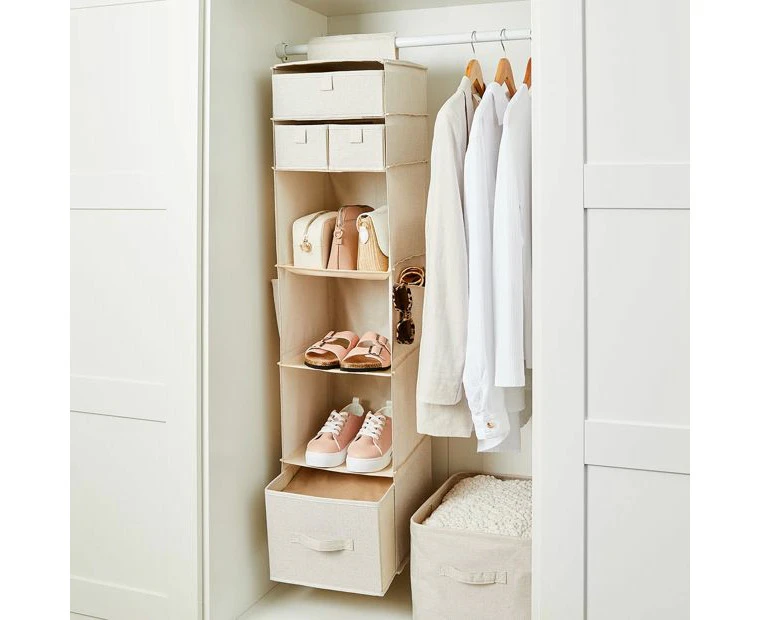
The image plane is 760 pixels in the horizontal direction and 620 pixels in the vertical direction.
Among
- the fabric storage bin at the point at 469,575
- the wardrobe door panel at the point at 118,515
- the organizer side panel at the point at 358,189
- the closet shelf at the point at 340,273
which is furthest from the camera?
the organizer side panel at the point at 358,189

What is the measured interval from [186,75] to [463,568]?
1477 mm

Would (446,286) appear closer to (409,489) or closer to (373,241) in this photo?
(373,241)

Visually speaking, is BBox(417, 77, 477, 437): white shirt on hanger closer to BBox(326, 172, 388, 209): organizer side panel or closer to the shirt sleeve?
the shirt sleeve

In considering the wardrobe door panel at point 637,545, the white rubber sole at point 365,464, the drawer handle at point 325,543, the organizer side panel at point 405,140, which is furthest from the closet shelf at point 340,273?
the wardrobe door panel at point 637,545

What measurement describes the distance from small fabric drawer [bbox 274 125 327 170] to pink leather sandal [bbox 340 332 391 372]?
0.54 metres

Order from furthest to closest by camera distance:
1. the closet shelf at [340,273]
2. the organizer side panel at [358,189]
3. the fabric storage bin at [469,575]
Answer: the organizer side panel at [358,189], the closet shelf at [340,273], the fabric storage bin at [469,575]

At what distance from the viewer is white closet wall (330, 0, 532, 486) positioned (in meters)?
2.44

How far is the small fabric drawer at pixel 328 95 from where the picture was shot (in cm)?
217

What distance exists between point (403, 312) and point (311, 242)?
34 centimetres

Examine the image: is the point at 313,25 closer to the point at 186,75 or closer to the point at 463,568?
the point at 186,75

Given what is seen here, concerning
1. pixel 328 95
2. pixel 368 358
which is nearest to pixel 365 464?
pixel 368 358

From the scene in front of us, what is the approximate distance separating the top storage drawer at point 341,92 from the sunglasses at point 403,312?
0.49 metres

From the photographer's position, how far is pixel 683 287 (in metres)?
1.62

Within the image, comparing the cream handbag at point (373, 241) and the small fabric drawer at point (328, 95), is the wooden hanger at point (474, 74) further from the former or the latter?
the cream handbag at point (373, 241)
